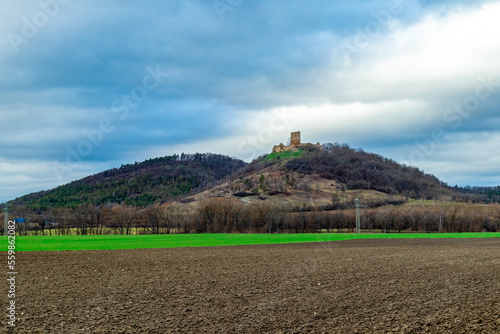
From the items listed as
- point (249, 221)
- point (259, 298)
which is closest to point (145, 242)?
point (259, 298)

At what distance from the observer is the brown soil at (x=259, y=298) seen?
12.6 meters

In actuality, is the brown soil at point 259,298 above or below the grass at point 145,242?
A: above

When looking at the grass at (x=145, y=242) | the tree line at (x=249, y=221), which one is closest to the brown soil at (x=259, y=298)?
the grass at (x=145, y=242)

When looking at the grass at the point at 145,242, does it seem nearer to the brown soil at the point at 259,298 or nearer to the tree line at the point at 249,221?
the brown soil at the point at 259,298

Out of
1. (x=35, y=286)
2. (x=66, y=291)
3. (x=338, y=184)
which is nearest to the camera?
(x=66, y=291)

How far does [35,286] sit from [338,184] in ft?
609

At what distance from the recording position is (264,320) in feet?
43.2

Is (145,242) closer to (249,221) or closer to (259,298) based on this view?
(259,298)

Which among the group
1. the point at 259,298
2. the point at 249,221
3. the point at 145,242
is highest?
the point at 249,221

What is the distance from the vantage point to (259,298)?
1638 cm

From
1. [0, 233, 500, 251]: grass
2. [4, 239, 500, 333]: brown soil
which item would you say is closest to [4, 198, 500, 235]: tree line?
[0, 233, 500, 251]: grass

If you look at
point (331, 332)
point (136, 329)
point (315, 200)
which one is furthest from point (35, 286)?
point (315, 200)

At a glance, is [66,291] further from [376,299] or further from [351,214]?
[351,214]

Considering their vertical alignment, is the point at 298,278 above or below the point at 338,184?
below
